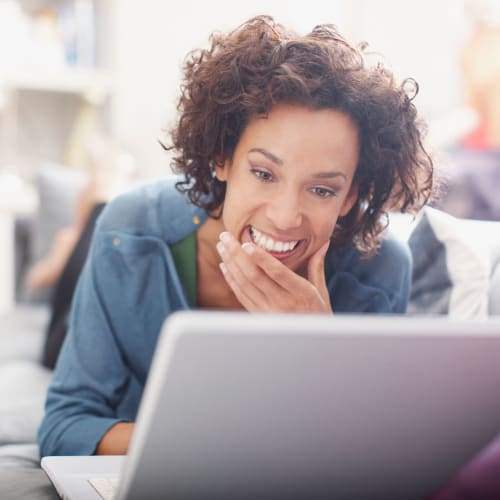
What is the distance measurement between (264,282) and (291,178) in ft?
0.48

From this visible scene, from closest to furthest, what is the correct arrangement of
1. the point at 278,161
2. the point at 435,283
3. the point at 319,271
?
the point at 278,161 < the point at 319,271 < the point at 435,283

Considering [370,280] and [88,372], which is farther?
[370,280]

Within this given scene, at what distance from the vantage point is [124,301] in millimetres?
1198

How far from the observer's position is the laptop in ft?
1.88

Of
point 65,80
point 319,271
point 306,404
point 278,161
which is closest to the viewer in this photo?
point 306,404

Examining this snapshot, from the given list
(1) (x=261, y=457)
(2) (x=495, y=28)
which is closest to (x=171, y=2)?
(2) (x=495, y=28)

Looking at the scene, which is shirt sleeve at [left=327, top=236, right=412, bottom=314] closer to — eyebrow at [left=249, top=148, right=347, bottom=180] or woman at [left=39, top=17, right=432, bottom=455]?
woman at [left=39, top=17, right=432, bottom=455]

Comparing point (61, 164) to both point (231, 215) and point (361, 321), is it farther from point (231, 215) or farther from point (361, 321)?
point (361, 321)

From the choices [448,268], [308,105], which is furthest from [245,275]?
[448,268]

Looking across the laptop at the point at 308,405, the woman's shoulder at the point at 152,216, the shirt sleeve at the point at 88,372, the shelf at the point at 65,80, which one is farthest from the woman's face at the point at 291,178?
the shelf at the point at 65,80

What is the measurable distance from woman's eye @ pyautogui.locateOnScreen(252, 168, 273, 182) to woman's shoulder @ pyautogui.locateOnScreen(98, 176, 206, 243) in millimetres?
183

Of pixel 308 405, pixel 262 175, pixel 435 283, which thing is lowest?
pixel 435 283

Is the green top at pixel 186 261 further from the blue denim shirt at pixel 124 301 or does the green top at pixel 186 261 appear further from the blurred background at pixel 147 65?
the blurred background at pixel 147 65

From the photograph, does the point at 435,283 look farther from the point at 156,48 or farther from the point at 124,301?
the point at 156,48
